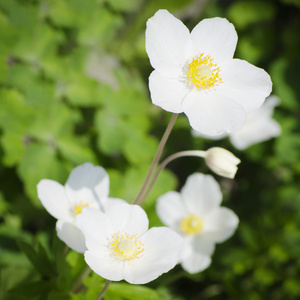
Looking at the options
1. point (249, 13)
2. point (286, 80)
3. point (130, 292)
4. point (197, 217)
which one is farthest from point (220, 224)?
point (249, 13)

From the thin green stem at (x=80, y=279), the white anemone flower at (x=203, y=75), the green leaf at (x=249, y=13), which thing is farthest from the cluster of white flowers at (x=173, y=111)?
the green leaf at (x=249, y=13)

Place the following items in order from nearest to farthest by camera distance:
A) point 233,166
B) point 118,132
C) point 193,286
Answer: point 233,166
point 118,132
point 193,286

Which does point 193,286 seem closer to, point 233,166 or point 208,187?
point 208,187

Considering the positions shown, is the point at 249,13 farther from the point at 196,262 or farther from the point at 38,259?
the point at 38,259

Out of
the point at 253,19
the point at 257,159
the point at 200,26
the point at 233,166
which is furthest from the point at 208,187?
the point at 253,19

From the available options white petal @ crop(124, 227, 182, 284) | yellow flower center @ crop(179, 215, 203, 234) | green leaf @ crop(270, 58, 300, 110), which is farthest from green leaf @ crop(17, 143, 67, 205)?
green leaf @ crop(270, 58, 300, 110)

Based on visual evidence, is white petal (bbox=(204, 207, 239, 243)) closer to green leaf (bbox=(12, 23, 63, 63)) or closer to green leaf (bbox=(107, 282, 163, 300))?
green leaf (bbox=(107, 282, 163, 300))
